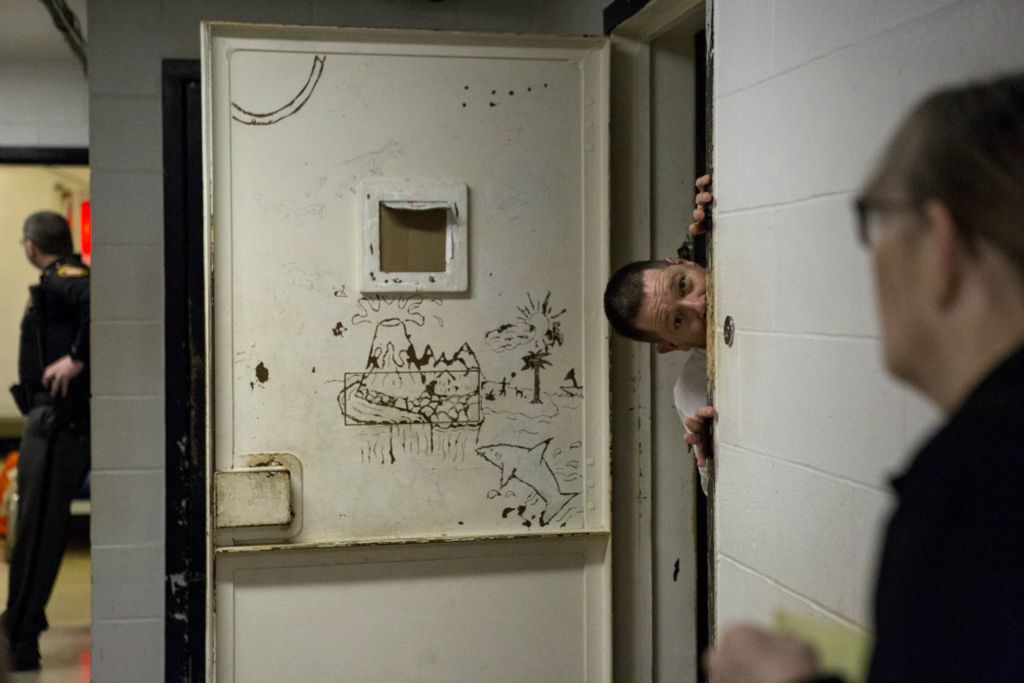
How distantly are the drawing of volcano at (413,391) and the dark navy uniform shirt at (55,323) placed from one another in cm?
180

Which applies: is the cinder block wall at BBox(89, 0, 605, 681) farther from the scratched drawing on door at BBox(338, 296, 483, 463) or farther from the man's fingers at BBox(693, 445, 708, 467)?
the man's fingers at BBox(693, 445, 708, 467)

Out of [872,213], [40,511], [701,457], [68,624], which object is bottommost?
[68,624]

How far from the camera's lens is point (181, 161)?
2957 mm

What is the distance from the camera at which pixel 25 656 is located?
13.2 ft

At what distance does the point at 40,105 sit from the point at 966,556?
535 cm

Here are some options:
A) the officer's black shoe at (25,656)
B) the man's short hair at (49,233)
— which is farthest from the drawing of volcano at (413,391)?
the officer's black shoe at (25,656)

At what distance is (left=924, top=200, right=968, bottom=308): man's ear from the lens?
0.86 meters

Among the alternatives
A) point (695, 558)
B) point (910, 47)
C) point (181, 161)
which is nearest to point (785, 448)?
point (910, 47)

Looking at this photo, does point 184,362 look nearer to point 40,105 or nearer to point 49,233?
point 49,233

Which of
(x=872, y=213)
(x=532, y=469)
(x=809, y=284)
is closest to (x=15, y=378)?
(x=532, y=469)

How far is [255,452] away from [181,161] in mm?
891

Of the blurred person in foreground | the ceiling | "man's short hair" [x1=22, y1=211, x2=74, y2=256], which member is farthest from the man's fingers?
the ceiling

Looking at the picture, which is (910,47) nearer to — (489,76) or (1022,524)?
(1022,524)

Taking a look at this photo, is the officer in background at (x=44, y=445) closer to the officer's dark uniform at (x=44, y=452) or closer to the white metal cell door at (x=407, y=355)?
the officer's dark uniform at (x=44, y=452)
